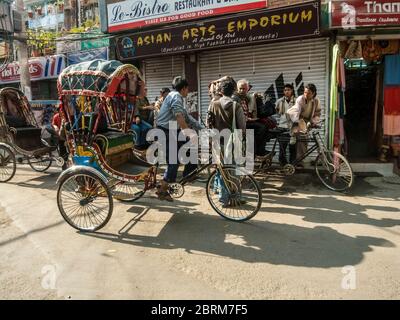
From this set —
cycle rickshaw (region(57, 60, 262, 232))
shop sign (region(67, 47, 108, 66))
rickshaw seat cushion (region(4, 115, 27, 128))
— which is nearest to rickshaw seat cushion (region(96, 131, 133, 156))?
cycle rickshaw (region(57, 60, 262, 232))

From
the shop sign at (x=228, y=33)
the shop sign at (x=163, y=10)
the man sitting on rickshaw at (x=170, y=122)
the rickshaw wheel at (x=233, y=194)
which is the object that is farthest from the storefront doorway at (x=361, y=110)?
the man sitting on rickshaw at (x=170, y=122)

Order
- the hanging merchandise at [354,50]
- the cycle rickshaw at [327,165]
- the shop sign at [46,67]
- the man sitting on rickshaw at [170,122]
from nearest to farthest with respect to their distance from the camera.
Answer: the man sitting on rickshaw at [170,122] → the cycle rickshaw at [327,165] → the hanging merchandise at [354,50] → the shop sign at [46,67]

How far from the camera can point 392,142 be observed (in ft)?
26.9

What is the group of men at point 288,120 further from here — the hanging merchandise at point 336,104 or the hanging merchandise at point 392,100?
the hanging merchandise at point 392,100

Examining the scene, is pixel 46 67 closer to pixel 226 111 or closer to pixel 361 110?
pixel 361 110

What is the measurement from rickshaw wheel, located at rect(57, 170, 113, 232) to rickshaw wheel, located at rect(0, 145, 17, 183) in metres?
3.12

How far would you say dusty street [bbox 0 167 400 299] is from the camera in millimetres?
3426

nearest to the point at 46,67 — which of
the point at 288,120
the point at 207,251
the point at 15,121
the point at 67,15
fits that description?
the point at 15,121

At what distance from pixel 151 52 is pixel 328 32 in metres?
4.52

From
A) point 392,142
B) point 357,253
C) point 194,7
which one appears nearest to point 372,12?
point 392,142

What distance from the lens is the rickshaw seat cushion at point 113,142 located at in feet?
17.9

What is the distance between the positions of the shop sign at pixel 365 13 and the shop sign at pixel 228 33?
49 centimetres

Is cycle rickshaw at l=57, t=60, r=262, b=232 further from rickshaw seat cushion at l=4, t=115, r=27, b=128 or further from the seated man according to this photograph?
rickshaw seat cushion at l=4, t=115, r=27, b=128

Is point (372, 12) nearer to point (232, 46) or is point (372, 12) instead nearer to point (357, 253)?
point (232, 46)
